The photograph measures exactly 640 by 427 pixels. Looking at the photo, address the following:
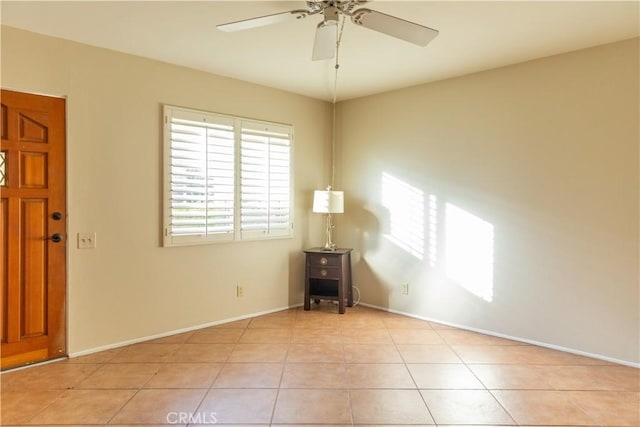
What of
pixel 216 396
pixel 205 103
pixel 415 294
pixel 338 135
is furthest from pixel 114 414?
pixel 338 135

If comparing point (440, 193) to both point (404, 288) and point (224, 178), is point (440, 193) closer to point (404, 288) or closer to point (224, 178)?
point (404, 288)

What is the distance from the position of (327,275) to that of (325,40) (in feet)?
8.90

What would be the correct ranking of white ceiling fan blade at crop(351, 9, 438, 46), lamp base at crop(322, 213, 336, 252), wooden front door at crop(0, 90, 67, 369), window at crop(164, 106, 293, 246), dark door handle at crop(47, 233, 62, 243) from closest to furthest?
white ceiling fan blade at crop(351, 9, 438, 46)
wooden front door at crop(0, 90, 67, 369)
dark door handle at crop(47, 233, 62, 243)
window at crop(164, 106, 293, 246)
lamp base at crop(322, 213, 336, 252)

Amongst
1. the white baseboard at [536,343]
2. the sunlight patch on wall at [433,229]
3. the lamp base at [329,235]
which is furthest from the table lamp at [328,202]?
the white baseboard at [536,343]

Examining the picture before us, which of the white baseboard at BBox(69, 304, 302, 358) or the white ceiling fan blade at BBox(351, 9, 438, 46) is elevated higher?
the white ceiling fan blade at BBox(351, 9, 438, 46)

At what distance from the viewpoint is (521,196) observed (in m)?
3.56

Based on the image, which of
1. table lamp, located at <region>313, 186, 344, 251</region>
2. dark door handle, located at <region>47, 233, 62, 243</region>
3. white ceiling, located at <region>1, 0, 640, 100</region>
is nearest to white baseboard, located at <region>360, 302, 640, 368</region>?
table lamp, located at <region>313, 186, 344, 251</region>

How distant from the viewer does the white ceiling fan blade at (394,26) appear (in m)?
2.15

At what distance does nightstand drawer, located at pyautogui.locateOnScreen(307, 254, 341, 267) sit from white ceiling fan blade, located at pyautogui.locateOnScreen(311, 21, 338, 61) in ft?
7.78

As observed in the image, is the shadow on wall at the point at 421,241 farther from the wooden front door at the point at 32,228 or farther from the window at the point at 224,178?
the wooden front door at the point at 32,228

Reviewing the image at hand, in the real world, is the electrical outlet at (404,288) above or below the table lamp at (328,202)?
below

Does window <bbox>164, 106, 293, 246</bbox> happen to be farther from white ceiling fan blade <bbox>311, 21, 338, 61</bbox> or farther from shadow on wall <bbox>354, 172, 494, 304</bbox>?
white ceiling fan blade <bbox>311, 21, 338, 61</bbox>

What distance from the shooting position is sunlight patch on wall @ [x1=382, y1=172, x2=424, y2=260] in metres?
4.29

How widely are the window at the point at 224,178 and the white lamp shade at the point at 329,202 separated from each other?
37 centimetres
